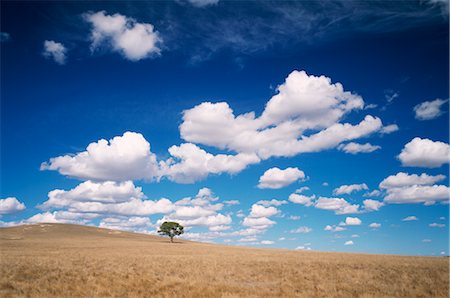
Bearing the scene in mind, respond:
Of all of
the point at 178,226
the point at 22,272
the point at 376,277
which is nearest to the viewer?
the point at 22,272

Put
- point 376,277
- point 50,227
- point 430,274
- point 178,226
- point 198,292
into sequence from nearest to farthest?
point 198,292 < point 376,277 < point 430,274 < point 178,226 < point 50,227

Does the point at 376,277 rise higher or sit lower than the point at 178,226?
lower

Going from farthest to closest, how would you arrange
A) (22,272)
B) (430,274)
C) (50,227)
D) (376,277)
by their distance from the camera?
(50,227) < (430,274) < (376,277) < (22,272)

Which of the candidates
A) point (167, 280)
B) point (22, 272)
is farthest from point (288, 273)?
point (22, 272)

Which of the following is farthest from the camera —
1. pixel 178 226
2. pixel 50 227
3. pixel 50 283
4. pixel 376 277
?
pixel 50 227

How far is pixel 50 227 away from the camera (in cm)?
12312

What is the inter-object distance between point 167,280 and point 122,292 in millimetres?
4346

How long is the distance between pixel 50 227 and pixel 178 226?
159 feet

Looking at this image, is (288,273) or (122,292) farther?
(288,273)

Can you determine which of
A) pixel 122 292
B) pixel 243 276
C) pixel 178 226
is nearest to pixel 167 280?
pixel 122 292

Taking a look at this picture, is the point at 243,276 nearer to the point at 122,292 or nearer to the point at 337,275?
the point at 337,275

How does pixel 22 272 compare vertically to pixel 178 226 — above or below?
below

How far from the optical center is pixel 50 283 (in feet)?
69.1

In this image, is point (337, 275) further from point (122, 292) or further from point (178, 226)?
point (178, 226)
